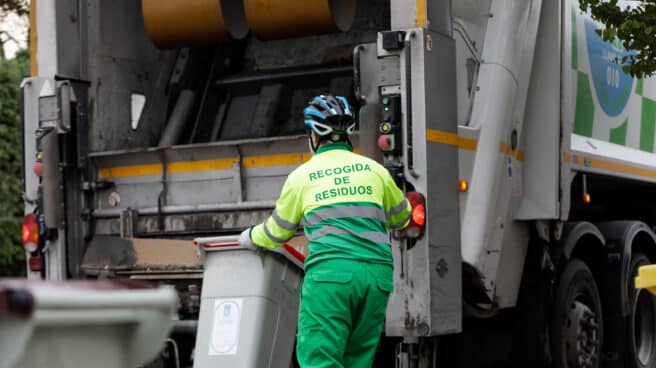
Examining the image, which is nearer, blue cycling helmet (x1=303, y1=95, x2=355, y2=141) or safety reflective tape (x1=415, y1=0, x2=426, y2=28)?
blue cycling helmet (x1=303, y1=95, x2=355, y2=141)

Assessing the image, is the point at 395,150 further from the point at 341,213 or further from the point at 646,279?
the point at 646,279

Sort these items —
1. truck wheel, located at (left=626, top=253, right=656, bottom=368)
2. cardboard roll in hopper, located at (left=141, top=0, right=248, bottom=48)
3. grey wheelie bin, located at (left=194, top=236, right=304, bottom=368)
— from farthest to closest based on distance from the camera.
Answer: truck wheel, located at (left=626, top=253, right=656, bottom=368), cardboard roll in hopper, located at (left=141, top=0, right=248, bottom=48), grey wheelie bin, located at (left=194, top=236, right=304, bottom=368)

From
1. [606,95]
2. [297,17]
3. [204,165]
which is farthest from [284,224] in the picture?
[606,95]

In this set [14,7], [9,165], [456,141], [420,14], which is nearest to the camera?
[420,14]

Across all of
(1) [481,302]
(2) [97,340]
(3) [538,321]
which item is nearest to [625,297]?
(3) [538,321]

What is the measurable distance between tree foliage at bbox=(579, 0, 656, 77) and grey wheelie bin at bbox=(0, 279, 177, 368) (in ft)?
16.3

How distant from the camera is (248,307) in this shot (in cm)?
518

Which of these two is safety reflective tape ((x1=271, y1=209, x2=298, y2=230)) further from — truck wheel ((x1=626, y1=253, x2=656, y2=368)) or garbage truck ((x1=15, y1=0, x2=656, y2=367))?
truck wheel ((x1=626, y1=253, x2=656, y2=368))

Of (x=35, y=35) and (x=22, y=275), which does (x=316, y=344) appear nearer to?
(x=35, y=35)

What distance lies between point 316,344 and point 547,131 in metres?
2.76

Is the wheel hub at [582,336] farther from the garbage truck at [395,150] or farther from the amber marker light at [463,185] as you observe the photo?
the amber marker light at [463,185]

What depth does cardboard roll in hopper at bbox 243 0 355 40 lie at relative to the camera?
7168 millimetres

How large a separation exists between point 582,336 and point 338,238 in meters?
3.04

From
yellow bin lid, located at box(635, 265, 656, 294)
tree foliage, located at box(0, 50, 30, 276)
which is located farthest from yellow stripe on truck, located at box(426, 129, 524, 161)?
tree foliage, located at box(0, 50, 30, 276)
